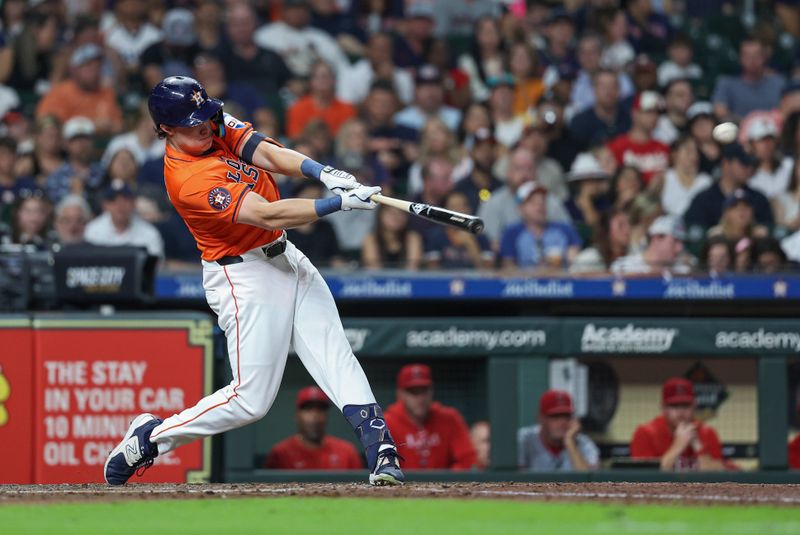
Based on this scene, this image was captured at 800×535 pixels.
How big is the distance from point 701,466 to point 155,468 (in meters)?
3.36

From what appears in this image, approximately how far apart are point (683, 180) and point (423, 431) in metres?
3.85

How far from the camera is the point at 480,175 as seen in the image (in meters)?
11.6

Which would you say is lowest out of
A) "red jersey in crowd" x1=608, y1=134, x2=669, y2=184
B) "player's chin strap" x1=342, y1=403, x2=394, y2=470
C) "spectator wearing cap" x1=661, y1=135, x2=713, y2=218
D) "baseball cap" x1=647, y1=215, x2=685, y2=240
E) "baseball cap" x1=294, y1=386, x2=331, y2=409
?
"player's chin strap" x1=342, y1=403, x2=394, y2=470

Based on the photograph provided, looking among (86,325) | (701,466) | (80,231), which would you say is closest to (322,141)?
(80,231)

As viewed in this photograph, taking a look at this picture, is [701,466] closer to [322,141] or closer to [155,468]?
[155,468]

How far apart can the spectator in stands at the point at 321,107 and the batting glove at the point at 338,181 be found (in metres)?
6.09

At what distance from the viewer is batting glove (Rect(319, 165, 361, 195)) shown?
20.9 feet

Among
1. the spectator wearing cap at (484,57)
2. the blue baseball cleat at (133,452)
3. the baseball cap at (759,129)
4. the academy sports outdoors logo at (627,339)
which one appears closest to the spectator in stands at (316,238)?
the academy sports outdoors logo at (627,339)

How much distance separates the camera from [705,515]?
5410 mm

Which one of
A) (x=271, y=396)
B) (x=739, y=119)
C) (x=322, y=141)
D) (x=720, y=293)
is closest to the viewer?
(x=271, y=396)

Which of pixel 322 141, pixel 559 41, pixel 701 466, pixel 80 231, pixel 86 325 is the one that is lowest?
pixel 701 466

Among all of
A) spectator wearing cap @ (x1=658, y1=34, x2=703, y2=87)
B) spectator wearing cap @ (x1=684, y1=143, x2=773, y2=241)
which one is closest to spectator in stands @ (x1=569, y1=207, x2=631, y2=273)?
spectator wearing cap @ (x1=684, y1=143, x2=773, y2=241)

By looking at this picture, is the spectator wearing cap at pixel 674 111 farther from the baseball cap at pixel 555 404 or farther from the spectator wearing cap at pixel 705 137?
the baseball cap at pixel 555 404

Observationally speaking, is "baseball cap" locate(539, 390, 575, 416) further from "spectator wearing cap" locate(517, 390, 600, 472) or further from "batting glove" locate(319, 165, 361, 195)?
"batting glove" locate(319, 165, 361, 195)
